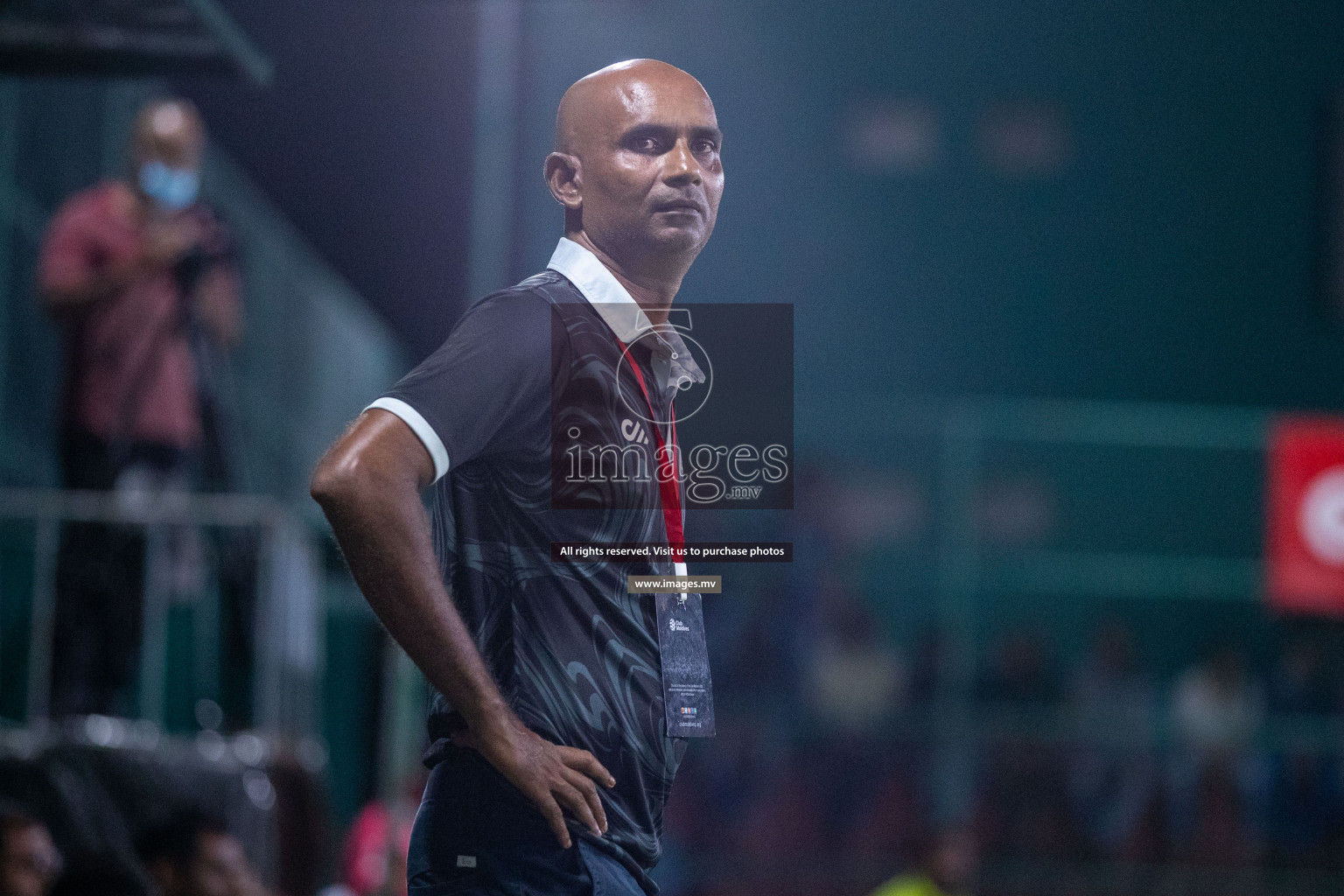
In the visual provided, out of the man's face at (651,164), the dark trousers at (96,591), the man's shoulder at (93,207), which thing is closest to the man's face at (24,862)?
the dark trousers at (96,591)

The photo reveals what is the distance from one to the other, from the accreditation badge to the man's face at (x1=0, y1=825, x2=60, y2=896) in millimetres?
2099

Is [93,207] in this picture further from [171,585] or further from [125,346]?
[171,585]

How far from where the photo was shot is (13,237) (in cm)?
453

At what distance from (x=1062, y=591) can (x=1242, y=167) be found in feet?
6.10

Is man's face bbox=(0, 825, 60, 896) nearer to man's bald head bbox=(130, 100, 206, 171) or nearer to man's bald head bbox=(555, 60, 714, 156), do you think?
man's bald head bbox=(130, 100, 206, 171)

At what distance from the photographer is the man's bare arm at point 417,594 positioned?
109 centimetres

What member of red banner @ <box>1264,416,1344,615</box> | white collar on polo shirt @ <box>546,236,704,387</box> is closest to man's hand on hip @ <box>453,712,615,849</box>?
white collar on polo shirt @ <box>546,236,704,387</box>

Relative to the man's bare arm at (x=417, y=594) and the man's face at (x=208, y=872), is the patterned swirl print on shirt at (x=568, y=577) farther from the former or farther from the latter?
the man's face at (x=208, y=872)

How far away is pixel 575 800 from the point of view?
1143 mm

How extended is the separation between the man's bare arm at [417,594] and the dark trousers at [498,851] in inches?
1.1

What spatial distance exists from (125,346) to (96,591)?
543 mm

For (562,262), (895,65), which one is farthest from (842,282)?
(562,262)

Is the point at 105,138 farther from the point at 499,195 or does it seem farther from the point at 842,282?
the point at 499,195

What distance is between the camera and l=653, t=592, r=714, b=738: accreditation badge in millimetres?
1196
